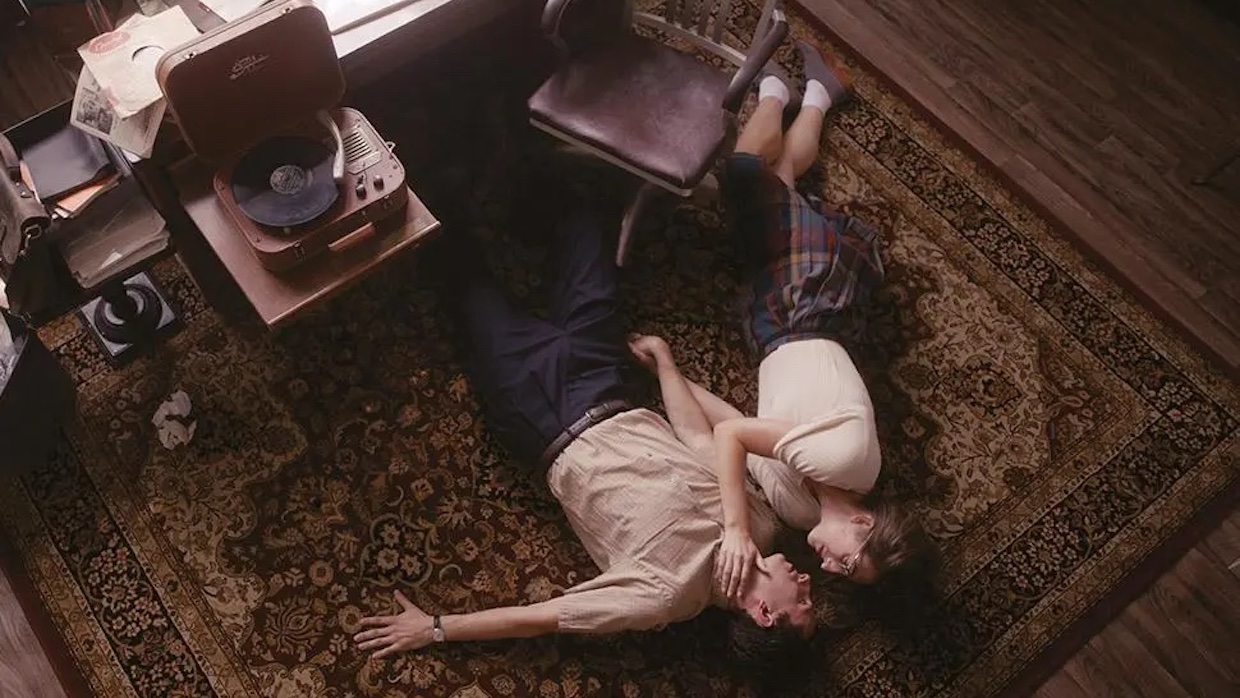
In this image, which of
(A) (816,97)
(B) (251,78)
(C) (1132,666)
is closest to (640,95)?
(A) (816,97)

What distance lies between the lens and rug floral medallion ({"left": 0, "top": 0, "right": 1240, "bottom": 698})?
225cm

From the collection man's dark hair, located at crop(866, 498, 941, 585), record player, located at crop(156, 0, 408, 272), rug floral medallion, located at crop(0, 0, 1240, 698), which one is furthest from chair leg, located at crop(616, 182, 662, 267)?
man's dark hair, located at crop(866, 498, 941, 585)

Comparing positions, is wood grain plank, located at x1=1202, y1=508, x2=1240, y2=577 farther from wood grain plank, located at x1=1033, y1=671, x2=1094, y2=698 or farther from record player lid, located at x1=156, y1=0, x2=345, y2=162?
record player lid, located at x1=156, y1=0, x2=345, y2=162

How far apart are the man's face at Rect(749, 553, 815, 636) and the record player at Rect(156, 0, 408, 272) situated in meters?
1.09

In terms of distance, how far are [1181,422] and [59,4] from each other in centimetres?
288

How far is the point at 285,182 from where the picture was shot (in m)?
1.97

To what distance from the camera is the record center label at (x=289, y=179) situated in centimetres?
196

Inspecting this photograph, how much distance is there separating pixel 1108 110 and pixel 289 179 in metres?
2.57

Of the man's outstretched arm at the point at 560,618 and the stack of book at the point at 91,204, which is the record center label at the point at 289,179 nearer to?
the stack of book at the point at 91,204

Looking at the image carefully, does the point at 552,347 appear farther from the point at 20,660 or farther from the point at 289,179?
the point at 20,660

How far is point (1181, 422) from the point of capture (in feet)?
8.71

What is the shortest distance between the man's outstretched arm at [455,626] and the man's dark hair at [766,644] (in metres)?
0.39

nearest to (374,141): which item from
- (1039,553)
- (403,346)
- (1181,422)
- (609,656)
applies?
(403,346)

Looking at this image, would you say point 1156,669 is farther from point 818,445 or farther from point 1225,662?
point 818,445
